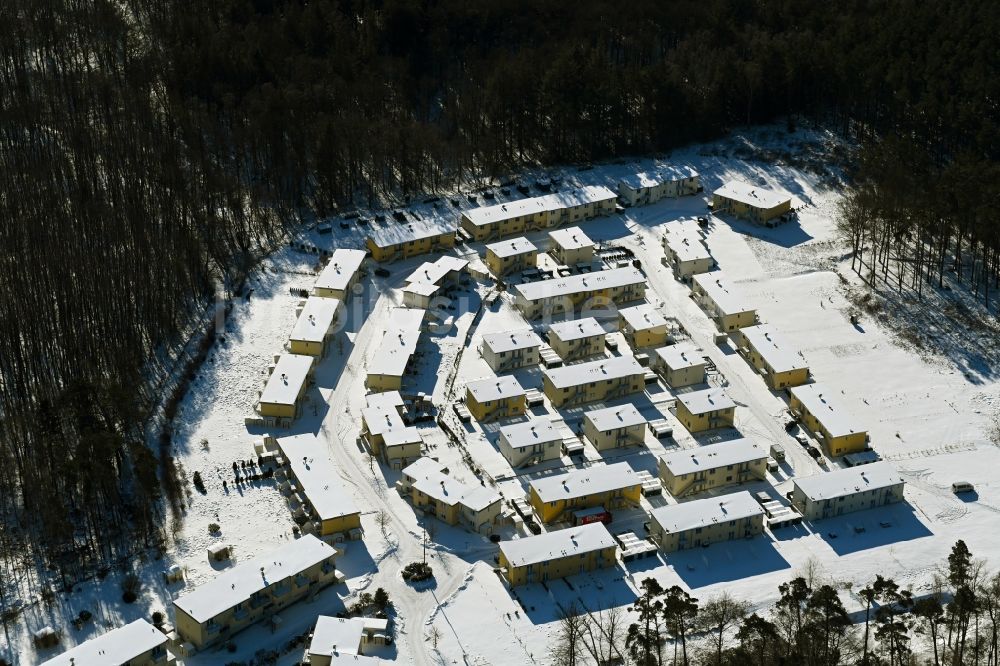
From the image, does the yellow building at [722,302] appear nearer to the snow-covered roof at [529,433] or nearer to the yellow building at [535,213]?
the yellow building at [535,213]

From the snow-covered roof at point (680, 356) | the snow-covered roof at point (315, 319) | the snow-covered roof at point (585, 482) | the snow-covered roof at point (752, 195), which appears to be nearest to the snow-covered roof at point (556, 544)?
the snow-covered roof at point (585, 482)

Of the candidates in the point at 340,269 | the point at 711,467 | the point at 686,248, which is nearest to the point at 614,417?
the point at 711,467

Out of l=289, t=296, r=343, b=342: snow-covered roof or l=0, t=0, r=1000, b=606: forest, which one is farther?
l=289, t=296, r=343, b=342: snow-covered roof

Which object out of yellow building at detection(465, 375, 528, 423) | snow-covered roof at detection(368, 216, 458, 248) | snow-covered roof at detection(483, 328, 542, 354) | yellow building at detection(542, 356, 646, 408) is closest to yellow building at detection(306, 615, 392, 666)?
yellow building at detection(465, 375, 528, 423)

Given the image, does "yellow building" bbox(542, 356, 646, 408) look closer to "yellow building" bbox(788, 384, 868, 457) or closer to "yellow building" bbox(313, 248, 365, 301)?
"yellow building" bbox(788, 384, 868, 457)

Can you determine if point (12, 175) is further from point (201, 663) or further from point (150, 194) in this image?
point (201, 663)

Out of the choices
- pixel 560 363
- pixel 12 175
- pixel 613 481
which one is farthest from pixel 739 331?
pixel 12 175
